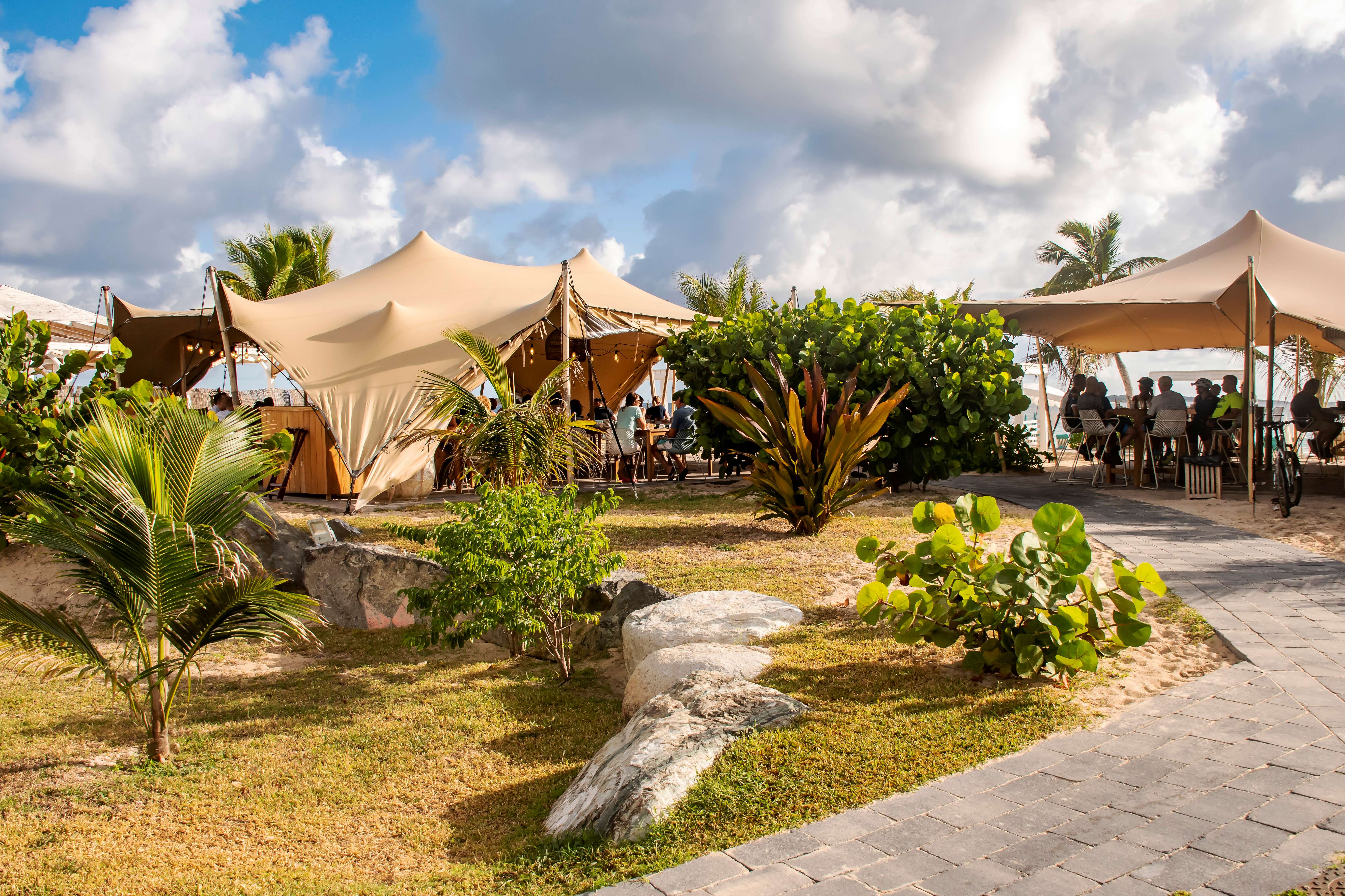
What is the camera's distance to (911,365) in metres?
9.41

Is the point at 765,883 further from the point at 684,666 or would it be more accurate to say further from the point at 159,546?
the point at 159,546

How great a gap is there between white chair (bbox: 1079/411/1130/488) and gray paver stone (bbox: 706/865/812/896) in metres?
9.82

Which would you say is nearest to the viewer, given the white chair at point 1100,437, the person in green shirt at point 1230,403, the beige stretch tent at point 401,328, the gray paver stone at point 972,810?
the gray paver stone at point 972,810

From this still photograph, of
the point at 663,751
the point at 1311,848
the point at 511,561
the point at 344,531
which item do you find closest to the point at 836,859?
the point at 663,751

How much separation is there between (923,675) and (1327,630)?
7.28 feet

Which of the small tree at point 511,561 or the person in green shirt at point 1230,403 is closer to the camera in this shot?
the small tree at point 511,561

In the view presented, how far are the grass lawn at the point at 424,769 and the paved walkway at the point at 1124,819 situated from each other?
0.17 m

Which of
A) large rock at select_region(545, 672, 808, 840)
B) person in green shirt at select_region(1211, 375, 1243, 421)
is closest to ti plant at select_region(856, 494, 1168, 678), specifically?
large rock at select_region(545, 672, 808, 840)

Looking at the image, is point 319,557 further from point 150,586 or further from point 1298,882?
point 1298,882

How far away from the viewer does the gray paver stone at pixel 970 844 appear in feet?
8.33

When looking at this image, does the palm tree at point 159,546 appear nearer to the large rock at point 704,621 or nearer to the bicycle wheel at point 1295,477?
the large rock at point 704,621

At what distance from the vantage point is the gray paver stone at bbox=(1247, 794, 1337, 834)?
103 inches

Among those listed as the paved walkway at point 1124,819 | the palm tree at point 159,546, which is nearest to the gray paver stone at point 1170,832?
the paved walkway at point 1124,819

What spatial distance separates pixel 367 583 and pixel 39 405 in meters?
2.39
